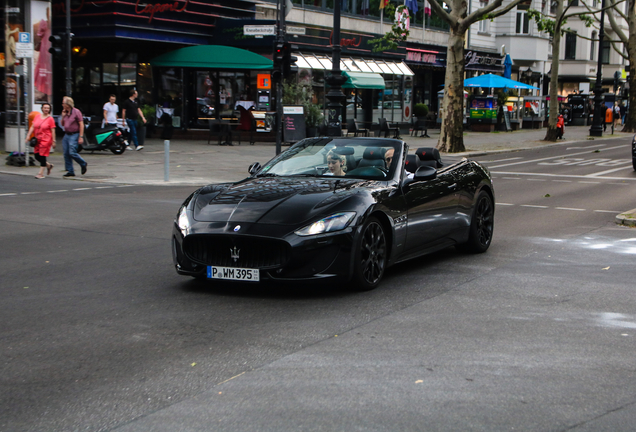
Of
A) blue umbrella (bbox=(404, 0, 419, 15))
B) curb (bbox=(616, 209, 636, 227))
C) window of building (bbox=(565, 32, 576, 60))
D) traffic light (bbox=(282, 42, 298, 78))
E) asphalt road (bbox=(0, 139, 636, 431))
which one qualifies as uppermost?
window of building (bbox=(565, 32, 576, 60))

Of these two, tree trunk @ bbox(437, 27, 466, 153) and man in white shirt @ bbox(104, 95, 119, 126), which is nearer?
man in white shirt @ bbox(104, 95, 119, 126)

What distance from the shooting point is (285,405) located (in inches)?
169

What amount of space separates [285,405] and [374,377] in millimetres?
696

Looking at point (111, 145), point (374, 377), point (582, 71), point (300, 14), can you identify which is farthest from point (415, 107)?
point (374, 377)

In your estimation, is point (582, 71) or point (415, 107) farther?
point (582, 71)

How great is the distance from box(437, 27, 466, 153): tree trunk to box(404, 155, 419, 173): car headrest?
22068mm

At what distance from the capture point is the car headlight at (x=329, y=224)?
262 inches

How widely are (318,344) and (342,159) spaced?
119 inches

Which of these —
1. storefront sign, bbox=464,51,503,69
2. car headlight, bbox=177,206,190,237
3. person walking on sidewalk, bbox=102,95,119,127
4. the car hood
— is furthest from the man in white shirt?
storefront sign, bbox=464,51,503,69

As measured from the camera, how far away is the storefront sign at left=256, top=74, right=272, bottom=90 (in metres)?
32.5

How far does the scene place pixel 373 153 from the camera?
8.16 meters

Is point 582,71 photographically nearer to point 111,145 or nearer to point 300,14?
point 300,14

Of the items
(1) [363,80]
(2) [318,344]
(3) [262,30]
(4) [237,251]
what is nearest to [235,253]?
(4) [237,251]

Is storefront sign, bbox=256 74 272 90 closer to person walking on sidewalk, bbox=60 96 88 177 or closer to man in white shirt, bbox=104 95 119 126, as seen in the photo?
man in white shirt, bbox=104 95 119 126
